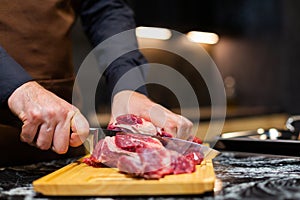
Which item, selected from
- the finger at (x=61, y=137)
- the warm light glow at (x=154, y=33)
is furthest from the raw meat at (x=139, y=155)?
the warm light glow at (x=154, y=33)

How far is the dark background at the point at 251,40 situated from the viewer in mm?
3611

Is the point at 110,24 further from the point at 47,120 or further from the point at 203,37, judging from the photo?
the point at 203,37

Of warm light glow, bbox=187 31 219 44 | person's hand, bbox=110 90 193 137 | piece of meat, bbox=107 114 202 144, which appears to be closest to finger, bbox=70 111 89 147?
piece of meat, bbox=107 114 202 144

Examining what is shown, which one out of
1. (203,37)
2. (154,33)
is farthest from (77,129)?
(203,37)

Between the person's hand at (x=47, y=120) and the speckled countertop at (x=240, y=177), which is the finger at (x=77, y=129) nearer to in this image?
the person's hand at (x=47, y=120)

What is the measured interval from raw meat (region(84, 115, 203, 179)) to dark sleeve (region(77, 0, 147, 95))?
32 cm

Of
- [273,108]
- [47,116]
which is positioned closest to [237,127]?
[273,108]

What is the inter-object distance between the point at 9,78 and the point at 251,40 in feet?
9.93

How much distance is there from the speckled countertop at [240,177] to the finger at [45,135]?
96 mm

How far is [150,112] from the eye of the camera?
1.35m

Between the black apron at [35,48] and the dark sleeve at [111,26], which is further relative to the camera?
the dark sleeve at [111,26]

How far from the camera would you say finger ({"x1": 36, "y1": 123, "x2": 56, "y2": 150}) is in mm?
1100

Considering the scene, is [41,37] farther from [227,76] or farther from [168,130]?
[227,76]

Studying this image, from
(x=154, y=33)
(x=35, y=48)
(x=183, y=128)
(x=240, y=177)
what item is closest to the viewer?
(x=240, y=177)
